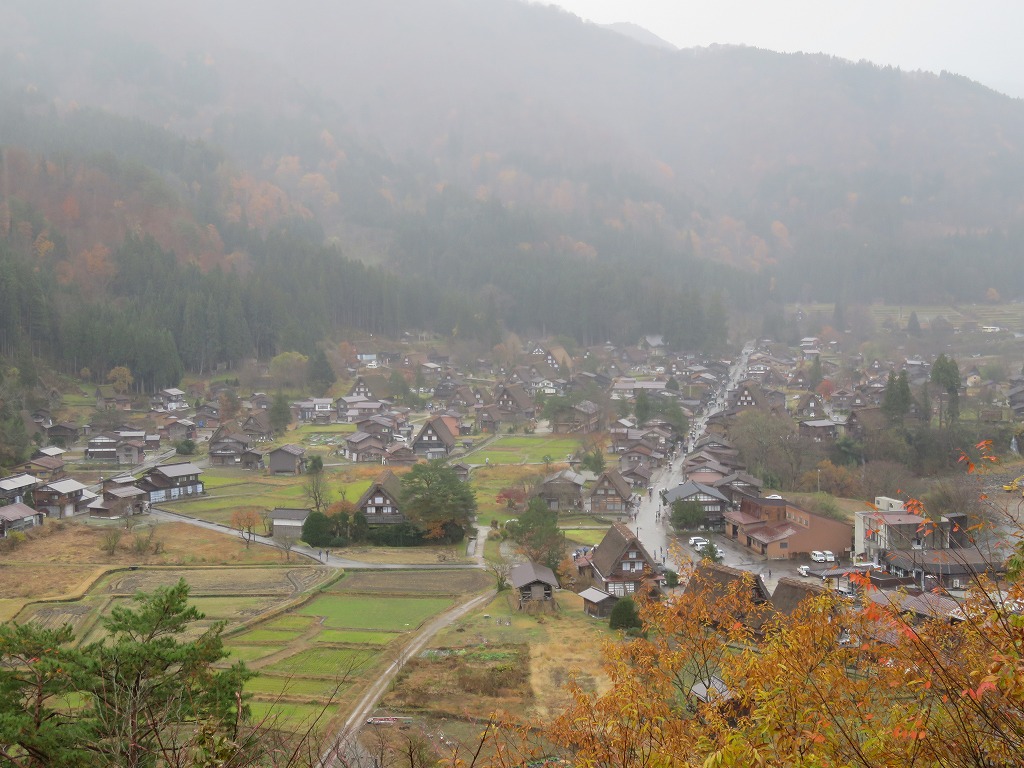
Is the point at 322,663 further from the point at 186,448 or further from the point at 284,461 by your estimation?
the point at 186,448

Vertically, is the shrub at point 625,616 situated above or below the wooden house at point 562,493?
above

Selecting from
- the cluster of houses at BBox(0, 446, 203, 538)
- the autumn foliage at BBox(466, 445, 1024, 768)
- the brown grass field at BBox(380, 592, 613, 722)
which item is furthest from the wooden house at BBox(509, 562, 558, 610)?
the cluster of houses at BBox(0, 446, 203, 538)

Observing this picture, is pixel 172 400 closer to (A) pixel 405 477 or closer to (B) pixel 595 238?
(A) pixel 405 477

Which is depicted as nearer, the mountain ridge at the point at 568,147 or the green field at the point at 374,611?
the green field at the point at 374,611

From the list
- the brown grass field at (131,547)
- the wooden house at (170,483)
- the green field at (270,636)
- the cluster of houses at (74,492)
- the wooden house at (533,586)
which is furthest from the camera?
the wooden house at (170,483)

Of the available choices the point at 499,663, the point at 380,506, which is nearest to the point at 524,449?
the point at 380,506

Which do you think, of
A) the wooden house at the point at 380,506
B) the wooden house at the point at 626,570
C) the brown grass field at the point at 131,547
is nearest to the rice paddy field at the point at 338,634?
the wooden house at the point at 626,570

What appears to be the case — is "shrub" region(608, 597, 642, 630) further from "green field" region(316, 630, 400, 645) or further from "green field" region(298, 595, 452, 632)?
"green field" region(316, 630, 400, 645)

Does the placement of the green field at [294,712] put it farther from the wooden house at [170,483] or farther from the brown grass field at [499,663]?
the wooden house at [170,483]
